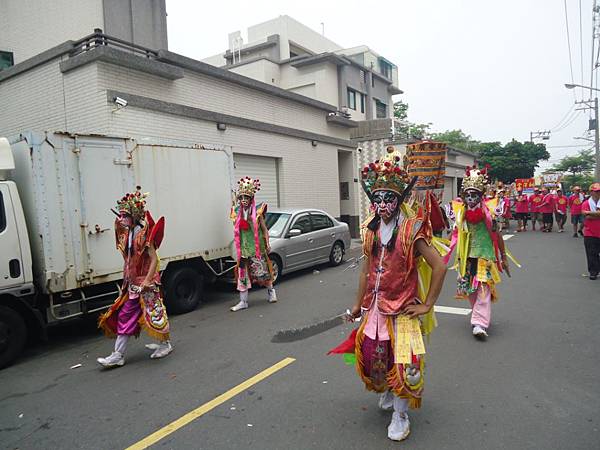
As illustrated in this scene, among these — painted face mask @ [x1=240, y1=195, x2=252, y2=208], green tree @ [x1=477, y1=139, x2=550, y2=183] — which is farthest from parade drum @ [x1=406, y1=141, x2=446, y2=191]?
green tree @ [x1=477, y1=139, x2=550, y2=183]

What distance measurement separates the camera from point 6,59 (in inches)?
596

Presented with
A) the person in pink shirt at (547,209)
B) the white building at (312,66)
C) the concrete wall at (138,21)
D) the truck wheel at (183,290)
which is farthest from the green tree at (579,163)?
the truck wheel at (183,290)

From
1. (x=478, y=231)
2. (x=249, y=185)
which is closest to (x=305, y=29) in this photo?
(x=249, y=185)

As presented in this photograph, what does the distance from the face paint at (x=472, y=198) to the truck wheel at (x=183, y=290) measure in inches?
180

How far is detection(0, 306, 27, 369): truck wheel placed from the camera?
16.2ft

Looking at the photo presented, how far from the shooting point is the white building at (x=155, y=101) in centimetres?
921

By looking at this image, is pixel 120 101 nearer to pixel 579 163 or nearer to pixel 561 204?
pixel 561 204

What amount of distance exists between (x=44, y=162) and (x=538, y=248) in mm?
13386

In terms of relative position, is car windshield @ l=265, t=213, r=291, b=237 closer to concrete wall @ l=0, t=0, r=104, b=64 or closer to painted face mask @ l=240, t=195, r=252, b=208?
painted face mask @ l=240, t=195, r=252, b=208

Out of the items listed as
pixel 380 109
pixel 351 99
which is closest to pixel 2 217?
pixel 351 99

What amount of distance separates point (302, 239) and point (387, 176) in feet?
22.1

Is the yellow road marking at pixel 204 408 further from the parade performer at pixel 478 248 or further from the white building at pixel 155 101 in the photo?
the white building at pixel 155 101

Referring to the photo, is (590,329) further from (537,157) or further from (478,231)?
(537,157)

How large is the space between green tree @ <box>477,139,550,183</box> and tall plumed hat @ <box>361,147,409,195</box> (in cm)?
4191
